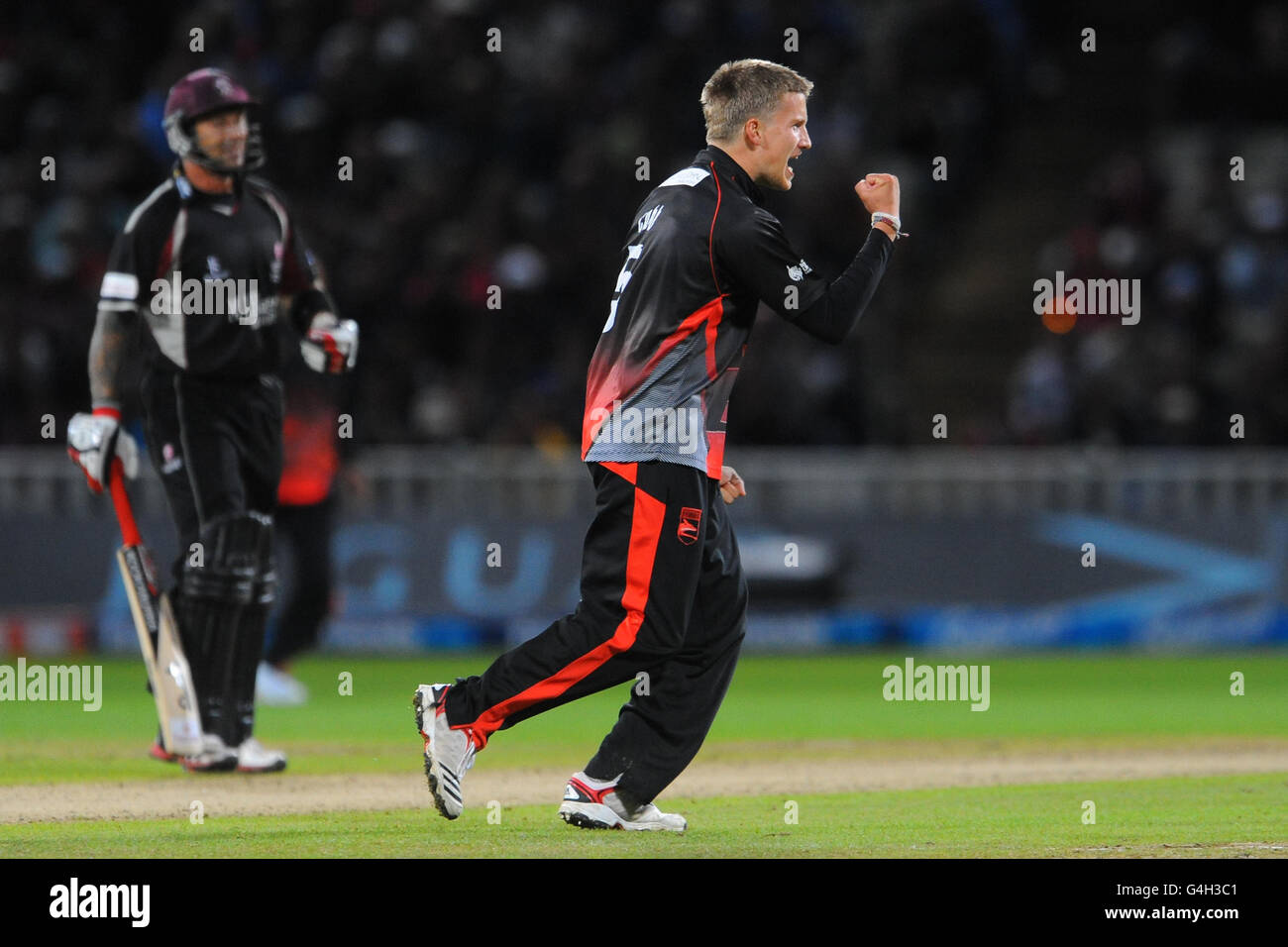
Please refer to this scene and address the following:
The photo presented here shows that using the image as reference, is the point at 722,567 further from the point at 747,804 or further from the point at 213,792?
the point at 213,792

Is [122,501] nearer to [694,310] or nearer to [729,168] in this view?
[694,310]

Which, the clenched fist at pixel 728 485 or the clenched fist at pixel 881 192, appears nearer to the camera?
the clenched fist at pixel 881 192

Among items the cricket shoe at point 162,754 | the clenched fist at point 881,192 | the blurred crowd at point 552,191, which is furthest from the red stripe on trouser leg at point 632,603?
the blurred crowd at point 552,191

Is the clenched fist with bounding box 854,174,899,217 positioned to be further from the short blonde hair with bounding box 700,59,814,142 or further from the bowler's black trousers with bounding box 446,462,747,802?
the bowler's black trousers with bounding box 446,462,747,802

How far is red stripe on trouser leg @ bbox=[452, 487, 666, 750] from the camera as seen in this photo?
6980 millimetres

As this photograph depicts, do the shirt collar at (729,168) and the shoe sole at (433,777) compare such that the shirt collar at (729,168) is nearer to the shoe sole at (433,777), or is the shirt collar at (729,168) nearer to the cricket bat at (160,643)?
the shoe sole at (433,777)

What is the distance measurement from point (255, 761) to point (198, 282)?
2.24 metres

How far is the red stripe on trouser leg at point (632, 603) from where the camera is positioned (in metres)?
6.98

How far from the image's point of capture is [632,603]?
22.9 ft

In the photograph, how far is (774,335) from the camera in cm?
1877

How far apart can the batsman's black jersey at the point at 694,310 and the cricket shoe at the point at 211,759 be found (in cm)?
294

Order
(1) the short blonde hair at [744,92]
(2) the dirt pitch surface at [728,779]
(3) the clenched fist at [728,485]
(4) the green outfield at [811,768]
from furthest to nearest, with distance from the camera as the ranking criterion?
(2) the dirt pitch surface at [728,779] → (3) the clenched fist at [728,485] → (1) the short blonde hair at [744,92] → (4) the green outfield at [811,768]

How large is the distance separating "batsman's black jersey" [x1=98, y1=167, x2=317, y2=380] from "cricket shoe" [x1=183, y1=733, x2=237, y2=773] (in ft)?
5.59

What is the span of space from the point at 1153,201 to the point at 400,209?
7.62m
